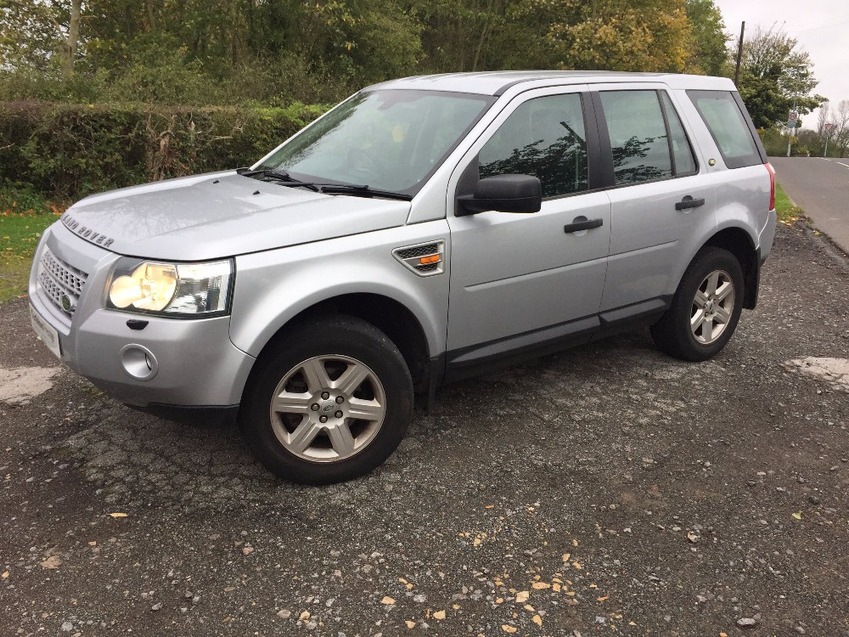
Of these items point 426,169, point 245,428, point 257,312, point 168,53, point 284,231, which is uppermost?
point 168,53

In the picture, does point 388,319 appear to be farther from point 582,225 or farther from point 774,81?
point 774,81

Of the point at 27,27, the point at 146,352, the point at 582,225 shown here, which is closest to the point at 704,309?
the point at 582,225

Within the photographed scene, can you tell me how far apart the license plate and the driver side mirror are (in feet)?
6.35

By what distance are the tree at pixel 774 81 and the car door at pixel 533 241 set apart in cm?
6134

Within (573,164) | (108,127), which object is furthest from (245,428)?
(108,127)

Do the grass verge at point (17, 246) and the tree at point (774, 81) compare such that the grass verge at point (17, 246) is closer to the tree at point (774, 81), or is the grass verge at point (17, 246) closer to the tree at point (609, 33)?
the tree at point (609, 33)

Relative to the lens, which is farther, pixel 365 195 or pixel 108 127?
pixel 108 127

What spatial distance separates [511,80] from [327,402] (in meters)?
2.03

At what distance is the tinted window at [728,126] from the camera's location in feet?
16.0

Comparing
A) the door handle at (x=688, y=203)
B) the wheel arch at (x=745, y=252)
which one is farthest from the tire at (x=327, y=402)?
the wheel arch at (x=745, y=252)

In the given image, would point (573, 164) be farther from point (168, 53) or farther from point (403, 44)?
point (403, 44)

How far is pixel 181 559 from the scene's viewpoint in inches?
114

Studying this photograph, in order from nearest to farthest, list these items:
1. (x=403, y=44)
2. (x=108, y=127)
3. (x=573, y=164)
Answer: (x=573, y=164) < (x=108, y=127) < (x=403, y=44)

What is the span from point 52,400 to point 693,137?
4.22 m
